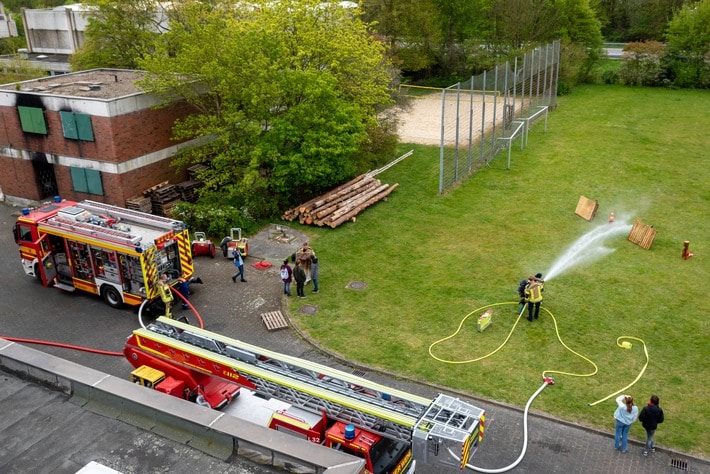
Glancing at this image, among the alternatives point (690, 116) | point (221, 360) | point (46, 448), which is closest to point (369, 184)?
point (221, 360)

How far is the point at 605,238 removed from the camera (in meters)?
24.7

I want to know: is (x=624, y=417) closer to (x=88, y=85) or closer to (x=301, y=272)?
(x=301, y=272)

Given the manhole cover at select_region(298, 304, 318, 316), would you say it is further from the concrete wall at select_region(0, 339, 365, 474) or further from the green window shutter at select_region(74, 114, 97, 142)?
the green window shutter at select_region(74, 114, 97, 142)

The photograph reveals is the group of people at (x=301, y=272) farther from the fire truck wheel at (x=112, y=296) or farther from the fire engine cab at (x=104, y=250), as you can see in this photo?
the fire truck wheel at (x=112, y=296)

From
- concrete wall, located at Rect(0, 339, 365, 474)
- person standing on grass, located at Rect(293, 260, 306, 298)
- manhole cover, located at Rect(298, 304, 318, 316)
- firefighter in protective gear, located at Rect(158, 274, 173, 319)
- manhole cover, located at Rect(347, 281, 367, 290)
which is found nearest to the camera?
concrete wall, located at Rect(0, 339, 365, 474)

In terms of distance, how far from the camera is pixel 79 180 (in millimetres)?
27328

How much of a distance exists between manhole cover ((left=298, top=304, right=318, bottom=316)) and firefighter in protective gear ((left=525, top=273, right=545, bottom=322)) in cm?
644

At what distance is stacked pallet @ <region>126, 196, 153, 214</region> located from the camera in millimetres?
26609

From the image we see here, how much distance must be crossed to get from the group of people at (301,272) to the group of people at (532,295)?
655 centimetres

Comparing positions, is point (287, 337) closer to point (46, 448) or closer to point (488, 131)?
point (46, 448)

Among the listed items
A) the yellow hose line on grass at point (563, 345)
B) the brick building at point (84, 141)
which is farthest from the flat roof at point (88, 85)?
the yellow hose line on grass at point (563, 345)

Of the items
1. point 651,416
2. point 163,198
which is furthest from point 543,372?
point 163,198

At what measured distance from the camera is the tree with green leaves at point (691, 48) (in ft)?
169

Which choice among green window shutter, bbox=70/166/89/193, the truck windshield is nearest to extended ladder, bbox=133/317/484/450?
the truck windshield
